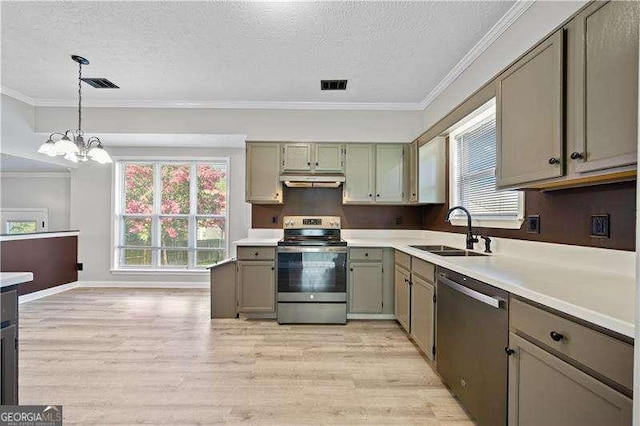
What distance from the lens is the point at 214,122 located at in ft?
13.7

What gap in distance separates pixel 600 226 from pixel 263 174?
10.5 ft

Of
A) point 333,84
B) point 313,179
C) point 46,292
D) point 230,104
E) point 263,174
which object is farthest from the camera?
point 46,292

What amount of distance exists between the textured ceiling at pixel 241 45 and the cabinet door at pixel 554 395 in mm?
2234

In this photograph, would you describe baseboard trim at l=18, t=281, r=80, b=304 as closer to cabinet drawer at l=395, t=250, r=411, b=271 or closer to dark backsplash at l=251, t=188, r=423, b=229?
dark backsplash at l=251, t=188, r=423, b=229

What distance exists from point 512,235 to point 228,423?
2333 mm

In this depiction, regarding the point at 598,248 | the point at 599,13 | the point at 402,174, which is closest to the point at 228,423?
the point at 598,248

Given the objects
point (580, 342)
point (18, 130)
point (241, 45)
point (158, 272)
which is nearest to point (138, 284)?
point (158, 272)

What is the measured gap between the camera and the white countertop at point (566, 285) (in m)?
1.02

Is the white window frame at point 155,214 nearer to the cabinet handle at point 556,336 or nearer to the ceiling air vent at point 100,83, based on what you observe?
the ceiling air vent at point 100,83

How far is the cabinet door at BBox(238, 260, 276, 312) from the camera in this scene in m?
3.64

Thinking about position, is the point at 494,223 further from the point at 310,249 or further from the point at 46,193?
the point at 46,193

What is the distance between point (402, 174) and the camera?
4066 mm

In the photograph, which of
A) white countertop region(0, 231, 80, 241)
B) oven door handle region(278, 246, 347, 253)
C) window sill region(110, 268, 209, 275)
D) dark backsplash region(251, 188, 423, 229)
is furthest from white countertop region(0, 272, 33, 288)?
window sill region(110, 268, 209, 275)

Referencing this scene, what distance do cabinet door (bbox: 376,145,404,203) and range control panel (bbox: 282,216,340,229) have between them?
2.09 feet
